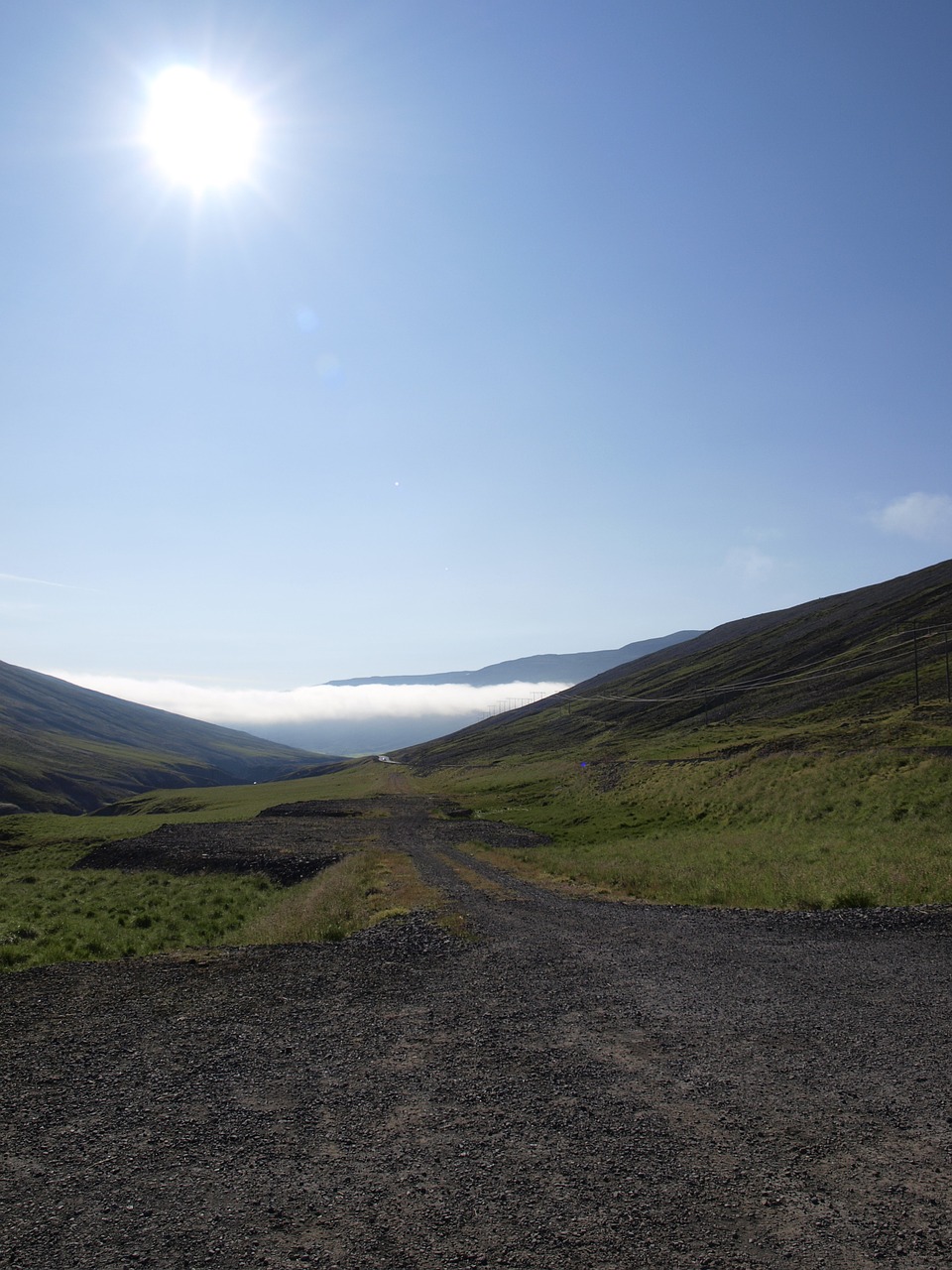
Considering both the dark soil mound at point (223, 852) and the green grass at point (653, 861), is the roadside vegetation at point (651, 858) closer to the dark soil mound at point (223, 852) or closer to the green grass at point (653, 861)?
the green grass at point (653, 861)

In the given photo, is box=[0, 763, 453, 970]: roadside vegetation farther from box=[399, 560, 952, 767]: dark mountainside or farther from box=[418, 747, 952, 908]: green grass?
box=[399, 560, 952, 767]: dark mountainside

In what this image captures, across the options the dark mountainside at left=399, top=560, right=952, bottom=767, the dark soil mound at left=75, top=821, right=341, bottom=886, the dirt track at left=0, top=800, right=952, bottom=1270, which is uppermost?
the dark mountainside at left=399, top=560, right=952, bottom=767

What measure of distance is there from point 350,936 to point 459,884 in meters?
9.86

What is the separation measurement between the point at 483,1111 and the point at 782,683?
429 feet

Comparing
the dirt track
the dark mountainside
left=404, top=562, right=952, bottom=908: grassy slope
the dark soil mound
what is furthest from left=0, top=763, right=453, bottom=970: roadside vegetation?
the dark mountainside

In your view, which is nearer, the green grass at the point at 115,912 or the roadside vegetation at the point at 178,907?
the green grass at the point at 115,912

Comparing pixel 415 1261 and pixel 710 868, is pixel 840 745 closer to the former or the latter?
pixel 710 868

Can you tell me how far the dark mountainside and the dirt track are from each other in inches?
2605

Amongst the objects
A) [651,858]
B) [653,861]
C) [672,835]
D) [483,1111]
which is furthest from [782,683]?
[483,1111]

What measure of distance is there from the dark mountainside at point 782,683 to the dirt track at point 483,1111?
6616 cm

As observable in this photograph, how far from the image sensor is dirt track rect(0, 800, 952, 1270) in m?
5.80

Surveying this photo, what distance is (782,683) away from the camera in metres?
126

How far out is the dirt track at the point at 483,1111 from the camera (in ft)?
19.0

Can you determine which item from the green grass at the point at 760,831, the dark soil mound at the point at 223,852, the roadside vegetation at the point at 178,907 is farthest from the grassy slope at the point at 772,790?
the dark soil mound at the point at 223,852
